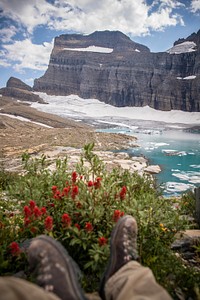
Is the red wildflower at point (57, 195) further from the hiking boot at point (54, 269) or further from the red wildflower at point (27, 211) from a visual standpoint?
the hiking boot at point (54, 269)

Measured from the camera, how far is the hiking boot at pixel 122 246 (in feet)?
7.72

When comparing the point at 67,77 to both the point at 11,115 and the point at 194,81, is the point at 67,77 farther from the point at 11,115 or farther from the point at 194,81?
the point at 11,115

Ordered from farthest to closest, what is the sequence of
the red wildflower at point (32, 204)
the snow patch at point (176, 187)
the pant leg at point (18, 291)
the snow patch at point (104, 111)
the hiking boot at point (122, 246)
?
the snow patch at point (104, 111) → the snow patch at point (176, 187) → the red wildflower at point (32, 204) → the hiking boot at point (122, 246) → the pant leg at point (18, 291)

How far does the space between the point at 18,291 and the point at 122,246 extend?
4.09ft

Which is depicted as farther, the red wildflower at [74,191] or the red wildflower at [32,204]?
the red wildflower at [74,191]

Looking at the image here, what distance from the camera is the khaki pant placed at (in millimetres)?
1423

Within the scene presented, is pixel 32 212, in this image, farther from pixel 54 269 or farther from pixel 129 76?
pixel 129 76

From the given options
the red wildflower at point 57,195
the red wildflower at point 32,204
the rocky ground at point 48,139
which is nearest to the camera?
the red wildflower at point 32,204

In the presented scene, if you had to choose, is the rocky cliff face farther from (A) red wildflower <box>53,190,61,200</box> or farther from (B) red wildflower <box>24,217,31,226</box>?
(B) red wildflower <box>24,217,31,226</box>

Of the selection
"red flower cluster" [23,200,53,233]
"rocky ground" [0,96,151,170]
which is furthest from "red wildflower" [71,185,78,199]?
"rocky ground" [0,96,151,170]

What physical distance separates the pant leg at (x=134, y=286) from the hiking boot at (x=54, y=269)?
273 mm

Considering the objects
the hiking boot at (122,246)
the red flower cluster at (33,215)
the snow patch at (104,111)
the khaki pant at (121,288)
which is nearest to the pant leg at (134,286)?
the khaki pant at (121,288)

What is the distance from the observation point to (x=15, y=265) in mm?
2809

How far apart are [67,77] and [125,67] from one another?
34.1m
